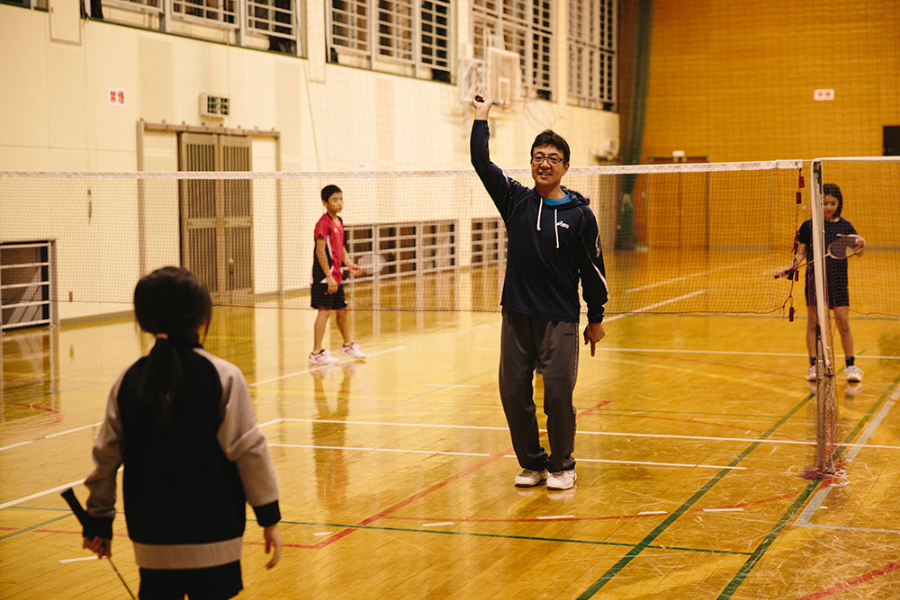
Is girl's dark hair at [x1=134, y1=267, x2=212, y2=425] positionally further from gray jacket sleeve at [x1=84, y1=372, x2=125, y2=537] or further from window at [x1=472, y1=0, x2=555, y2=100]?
window at [x1=472, y1=0, x2=555, y2=100]

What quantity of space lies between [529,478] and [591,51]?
24.0 metres

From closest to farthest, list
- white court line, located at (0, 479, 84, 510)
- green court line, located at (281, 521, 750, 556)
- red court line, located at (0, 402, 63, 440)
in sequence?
1. green court line, located at (281, 521, 750, 556)
2. white court line, located at (0, 479, 84, 510)
3. red court line, located at (0, 402, 63, 440)

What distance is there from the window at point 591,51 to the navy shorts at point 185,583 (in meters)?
25.7

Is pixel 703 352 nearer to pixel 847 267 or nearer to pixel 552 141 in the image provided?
pixel 847 267

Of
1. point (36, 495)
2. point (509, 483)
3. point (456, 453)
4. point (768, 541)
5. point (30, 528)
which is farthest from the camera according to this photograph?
point (456, 453)

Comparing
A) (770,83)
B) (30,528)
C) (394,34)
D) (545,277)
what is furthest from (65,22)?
(770,83)

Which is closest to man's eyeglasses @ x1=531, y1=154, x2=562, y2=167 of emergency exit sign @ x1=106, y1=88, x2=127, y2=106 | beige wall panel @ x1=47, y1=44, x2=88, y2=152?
beige wall panel @ x1=47, y1=44, x2=88, y2=152

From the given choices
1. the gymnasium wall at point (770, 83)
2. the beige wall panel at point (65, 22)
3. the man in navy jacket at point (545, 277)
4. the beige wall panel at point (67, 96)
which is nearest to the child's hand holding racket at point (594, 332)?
the man in navy jacket at point (545, 277)

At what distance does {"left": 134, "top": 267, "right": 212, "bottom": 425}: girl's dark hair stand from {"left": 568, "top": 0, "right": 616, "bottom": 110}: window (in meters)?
25.5

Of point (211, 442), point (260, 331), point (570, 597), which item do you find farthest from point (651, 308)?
point (211, 442)

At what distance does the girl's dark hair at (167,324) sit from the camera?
2709 millimetres

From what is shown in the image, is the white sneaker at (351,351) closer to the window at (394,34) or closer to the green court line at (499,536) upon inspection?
the green court line at (499,536)

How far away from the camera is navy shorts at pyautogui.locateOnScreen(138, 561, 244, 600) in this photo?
9.23ft

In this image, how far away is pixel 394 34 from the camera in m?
20.5
